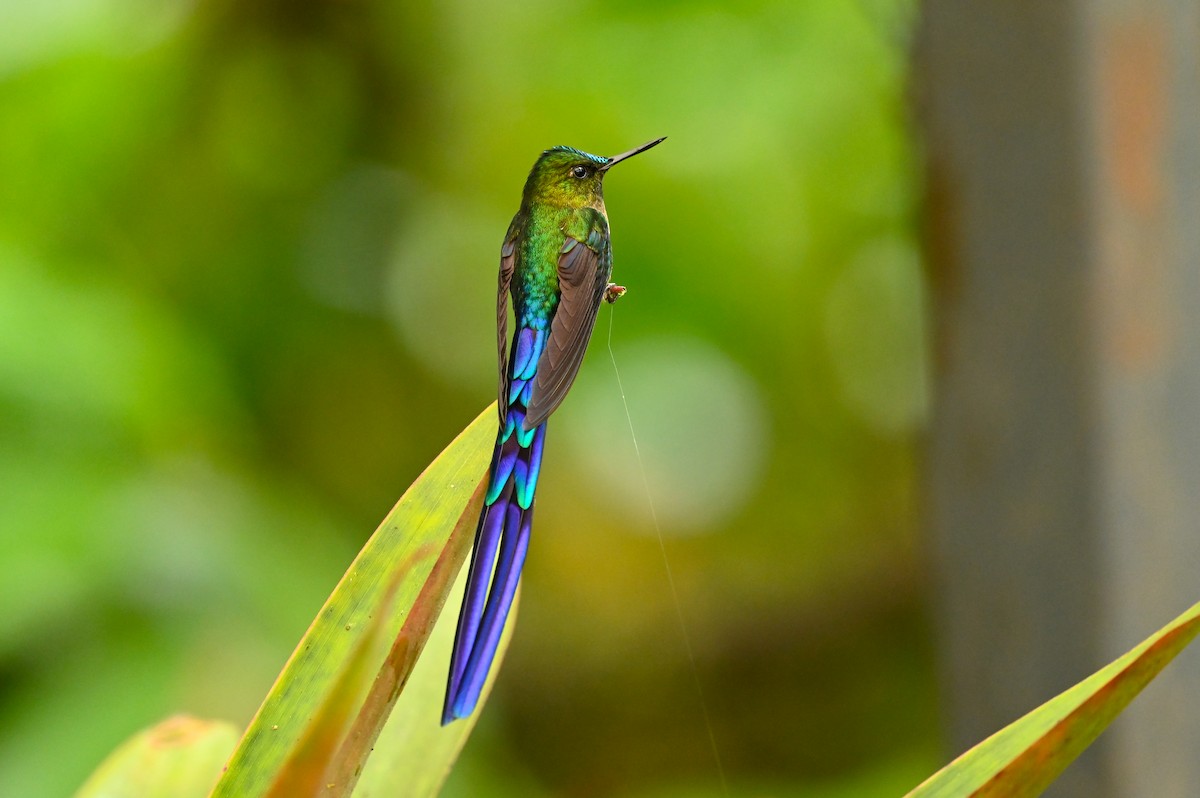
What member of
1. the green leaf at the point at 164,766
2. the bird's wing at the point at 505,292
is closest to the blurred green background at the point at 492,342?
the green leaf at the point at 164,766

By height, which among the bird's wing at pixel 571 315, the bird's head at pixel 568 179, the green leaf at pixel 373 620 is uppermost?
the bird's head at pixel 568 179

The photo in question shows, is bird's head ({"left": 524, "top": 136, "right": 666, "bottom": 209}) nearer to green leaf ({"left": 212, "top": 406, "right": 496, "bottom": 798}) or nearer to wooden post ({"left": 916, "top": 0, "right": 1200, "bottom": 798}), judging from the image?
green leaf ({"left": 212, "top": 406, "right": 496, "bottom": 798})

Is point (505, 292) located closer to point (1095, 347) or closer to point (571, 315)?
point (571, 315)

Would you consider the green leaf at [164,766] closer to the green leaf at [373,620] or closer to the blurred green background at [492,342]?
the green leaf at [373,620]

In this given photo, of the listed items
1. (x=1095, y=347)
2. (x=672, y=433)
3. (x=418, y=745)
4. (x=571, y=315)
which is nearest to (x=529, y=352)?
(x=571, y=315)

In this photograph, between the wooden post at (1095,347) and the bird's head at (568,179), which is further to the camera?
the wooden post at (1095,347)

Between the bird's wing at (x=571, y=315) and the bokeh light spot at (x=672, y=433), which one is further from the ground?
the bird's wing at (x=571, y=315)

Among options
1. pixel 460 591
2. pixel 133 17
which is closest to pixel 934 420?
pixel 460 591
